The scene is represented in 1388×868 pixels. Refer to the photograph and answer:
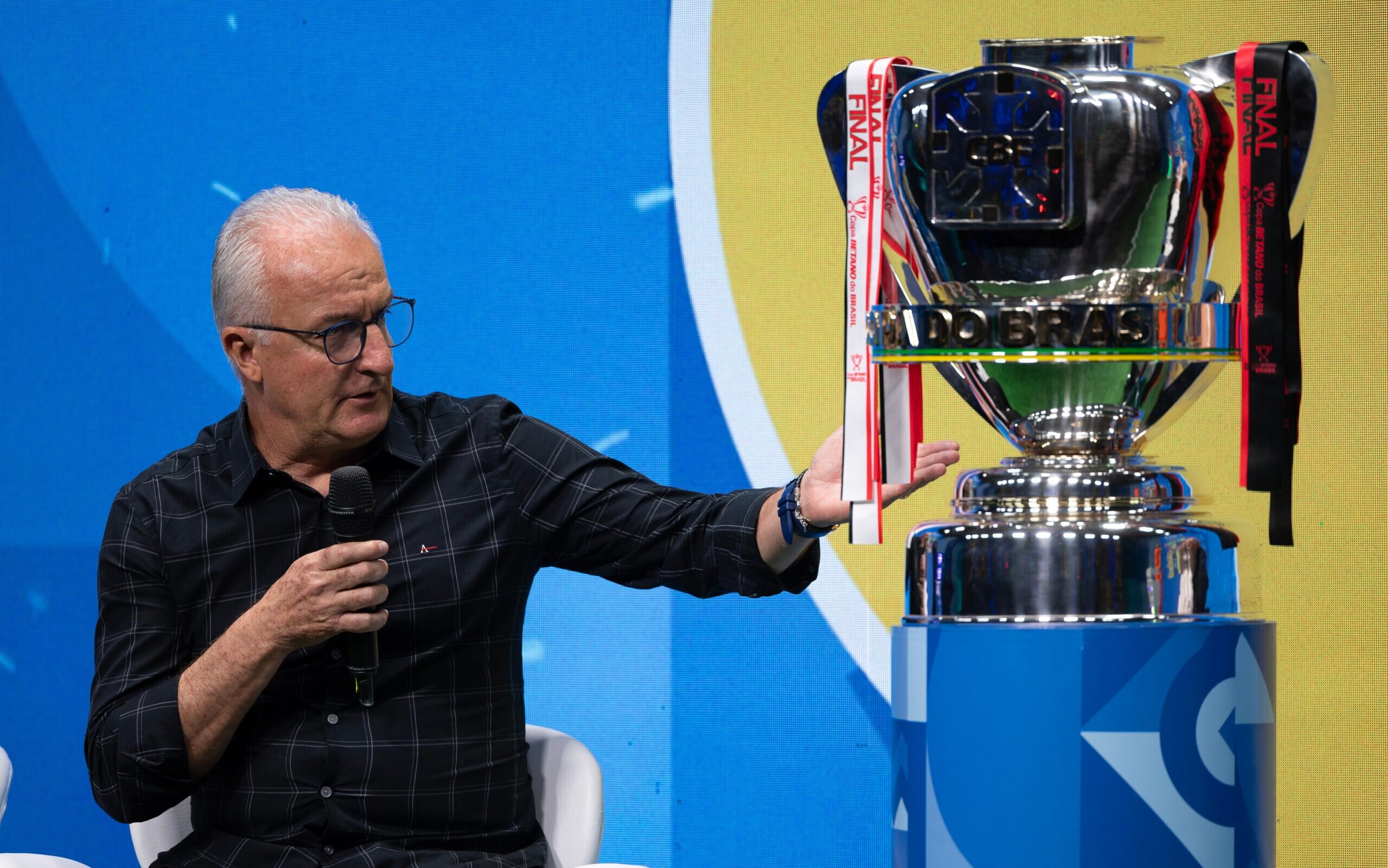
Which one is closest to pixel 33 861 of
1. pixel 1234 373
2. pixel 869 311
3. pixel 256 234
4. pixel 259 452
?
pixel 259 452

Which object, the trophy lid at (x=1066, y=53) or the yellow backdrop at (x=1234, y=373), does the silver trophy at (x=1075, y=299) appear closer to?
the trophy lid at (x=1066, y=53)

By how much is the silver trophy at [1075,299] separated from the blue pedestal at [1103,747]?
0.02 meters

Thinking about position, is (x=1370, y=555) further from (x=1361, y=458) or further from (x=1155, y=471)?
(x=1155, y=471)

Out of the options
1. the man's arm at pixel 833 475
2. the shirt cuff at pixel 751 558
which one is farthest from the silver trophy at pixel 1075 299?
the shirt cuff at pixel 751 558

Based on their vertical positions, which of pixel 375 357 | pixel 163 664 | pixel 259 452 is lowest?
pixel 163 664

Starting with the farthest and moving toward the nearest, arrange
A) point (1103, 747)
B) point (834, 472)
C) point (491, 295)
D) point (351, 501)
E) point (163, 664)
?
point (491, 295) < point (163, 664) < point (351, 501) < point (834, 472) < point (1103, 747)

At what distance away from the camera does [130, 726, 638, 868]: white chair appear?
4.82 feet

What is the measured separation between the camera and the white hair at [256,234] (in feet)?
4.82

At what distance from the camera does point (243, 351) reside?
1.50 metres

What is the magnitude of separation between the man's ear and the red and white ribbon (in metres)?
0.89

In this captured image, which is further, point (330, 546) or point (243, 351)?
point (243, 351)

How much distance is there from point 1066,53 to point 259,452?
107cm

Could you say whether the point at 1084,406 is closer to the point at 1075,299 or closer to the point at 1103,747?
the point at 1075,299

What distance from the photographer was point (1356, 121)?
2230 mm
